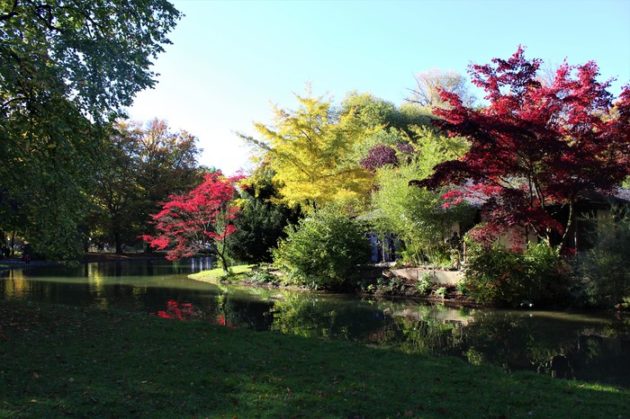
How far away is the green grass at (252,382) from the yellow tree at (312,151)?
1343 centimetres

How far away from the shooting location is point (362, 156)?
33.0m

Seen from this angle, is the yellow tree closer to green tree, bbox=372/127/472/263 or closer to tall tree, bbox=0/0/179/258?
green tree, bbox=372/127/472/263

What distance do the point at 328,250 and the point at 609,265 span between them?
955 cm

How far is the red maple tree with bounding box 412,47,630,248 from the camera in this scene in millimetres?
13383

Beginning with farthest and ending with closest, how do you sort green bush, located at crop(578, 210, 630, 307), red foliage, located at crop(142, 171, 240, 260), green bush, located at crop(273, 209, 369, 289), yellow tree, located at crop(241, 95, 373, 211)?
red foliage, located at crop(142, 171, 240, 260)
yellow tree, located at crop(241, 95, 373, 211)
green bush, located at crop(273, 209, 369, 289)
green bush, located at crop(578, 210, 630, 307)

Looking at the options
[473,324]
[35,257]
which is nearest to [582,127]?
[473,324]

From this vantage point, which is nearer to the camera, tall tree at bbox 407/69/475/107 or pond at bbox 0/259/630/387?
pond at bbox 0/259/630/387

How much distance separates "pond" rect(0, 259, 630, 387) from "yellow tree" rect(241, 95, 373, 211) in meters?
4.82

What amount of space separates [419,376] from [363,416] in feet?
5.98

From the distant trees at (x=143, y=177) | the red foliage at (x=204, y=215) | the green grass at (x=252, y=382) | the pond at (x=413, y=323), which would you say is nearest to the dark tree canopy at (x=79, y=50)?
the green grass at (x=252, y=382)

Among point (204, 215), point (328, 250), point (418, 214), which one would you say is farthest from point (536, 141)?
point (204, 215)

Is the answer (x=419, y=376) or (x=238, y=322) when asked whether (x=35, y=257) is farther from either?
(x=419, y=376)

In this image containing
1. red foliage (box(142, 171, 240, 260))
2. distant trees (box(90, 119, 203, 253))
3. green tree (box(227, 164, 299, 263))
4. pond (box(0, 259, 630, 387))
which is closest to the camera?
pond (box(0, 259, 630, 387))

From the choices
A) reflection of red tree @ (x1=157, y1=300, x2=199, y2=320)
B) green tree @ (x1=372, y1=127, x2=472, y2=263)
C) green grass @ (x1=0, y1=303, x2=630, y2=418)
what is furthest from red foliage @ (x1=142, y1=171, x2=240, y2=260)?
green grass @ (x1=0, y1=303, x2=630, y2=418)
